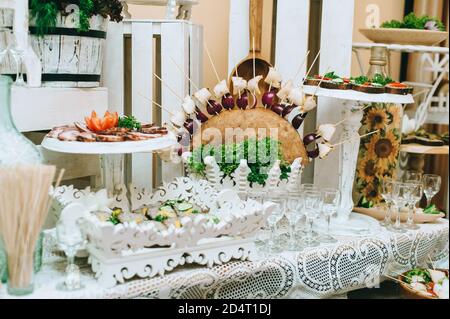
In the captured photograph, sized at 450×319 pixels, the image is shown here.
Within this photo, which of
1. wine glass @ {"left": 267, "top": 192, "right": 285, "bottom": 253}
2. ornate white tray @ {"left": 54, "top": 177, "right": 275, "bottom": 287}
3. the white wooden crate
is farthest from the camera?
the white wooden crate

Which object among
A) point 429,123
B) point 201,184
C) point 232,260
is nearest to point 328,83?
point 201,184

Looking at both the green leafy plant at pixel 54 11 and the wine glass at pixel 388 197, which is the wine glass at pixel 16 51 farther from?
the wine glass at pixel 388 197

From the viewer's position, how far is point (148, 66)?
1.59 metres

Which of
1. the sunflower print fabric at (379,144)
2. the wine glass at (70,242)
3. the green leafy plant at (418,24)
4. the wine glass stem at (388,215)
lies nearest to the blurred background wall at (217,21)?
the green leafy plant at (418,24)

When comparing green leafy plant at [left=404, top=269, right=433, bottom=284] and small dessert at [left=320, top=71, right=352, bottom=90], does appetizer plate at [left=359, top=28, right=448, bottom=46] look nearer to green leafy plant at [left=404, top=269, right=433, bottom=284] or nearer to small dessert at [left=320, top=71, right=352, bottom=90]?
small dessert at [left=320, top=71, right=352, bottom=90]

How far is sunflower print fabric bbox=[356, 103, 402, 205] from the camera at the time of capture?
1.58 meters

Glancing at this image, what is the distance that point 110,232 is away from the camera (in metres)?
0.97

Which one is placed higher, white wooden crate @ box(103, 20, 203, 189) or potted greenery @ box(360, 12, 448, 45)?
potted greenery @ box(360, 12, 448, 45)

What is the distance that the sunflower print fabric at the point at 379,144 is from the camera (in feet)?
5.17

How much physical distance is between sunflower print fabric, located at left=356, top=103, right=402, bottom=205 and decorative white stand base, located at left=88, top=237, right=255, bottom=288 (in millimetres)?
576

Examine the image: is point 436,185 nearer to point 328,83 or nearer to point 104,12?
point 328,83

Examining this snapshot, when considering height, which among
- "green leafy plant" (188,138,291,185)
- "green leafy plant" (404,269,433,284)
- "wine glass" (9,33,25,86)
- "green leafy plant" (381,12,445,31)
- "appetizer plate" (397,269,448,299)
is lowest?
"appetizer plate" (397,269,448,299)

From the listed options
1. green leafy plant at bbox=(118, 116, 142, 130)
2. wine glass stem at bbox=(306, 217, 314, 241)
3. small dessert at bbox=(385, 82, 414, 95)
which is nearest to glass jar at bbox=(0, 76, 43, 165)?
green leafy plant at bbox=(118, 116, 142, 130)

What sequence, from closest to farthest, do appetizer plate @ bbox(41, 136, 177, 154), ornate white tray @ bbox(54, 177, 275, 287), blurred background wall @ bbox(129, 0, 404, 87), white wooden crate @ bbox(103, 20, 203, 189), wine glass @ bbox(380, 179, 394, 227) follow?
ornate white tray @ bbox(54, 177, 275, 287), appetizer plate @ bbox(41, 136, 177, 154), wine glass @ bbox(380, 179, 394, 227), white wooden crate @ bbox(103, 20, 203, 189), blurred background wall @ bbox(129, 0, 404, 87)
